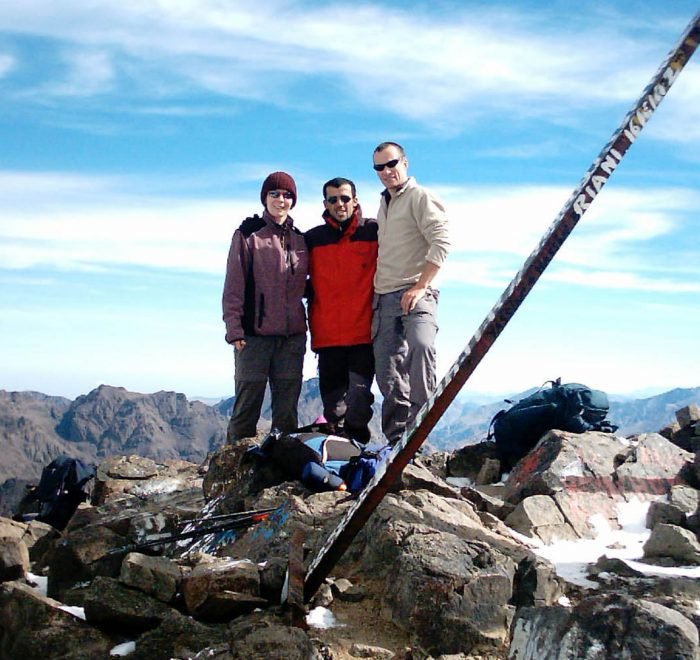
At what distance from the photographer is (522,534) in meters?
8.38

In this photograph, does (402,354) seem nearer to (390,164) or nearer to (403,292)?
(403,292)

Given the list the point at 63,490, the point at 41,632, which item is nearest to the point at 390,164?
the point at 41,632

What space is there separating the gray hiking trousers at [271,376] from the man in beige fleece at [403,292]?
3.83 feet

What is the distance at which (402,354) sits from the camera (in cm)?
900

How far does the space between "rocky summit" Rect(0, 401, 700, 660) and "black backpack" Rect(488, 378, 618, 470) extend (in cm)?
263

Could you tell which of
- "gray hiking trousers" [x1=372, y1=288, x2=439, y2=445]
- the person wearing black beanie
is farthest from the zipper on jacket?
"gray hiking trousers" [x1=372, y1=288, x2=439, y2=445]

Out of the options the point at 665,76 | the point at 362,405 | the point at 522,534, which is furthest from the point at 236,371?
the point at 665,76

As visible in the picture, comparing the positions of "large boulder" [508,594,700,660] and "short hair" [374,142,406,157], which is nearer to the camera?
"large boulder" [508,594,700,660]

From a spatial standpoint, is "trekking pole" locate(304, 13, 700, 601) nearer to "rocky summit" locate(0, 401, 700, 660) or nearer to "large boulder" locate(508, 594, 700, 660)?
"rocky summit" locate(0, 401, 700, 660)

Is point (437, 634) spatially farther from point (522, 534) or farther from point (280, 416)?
point (280, 416)

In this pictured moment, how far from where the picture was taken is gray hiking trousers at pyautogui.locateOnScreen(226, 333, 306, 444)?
31.0 feet

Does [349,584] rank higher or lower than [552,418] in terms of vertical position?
lower

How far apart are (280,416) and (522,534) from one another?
11.2 ft

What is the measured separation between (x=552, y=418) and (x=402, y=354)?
4.10 meters
